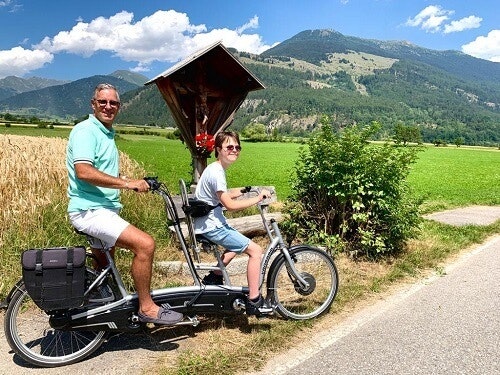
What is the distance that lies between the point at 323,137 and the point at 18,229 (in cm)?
493

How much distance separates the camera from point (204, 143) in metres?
7.92

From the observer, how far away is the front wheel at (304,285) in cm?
446

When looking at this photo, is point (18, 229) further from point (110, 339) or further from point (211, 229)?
point (211, 229)

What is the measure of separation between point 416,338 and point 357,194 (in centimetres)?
285

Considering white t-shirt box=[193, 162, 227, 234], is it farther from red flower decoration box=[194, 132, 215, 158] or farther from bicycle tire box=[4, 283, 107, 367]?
red flower decoration box=[194, 132, 215, 158]

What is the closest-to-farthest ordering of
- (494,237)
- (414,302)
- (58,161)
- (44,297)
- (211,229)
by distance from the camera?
(44,297)
(211,229)
(414,302)
(58,161)
(494,237)

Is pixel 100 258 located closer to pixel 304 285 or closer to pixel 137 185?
pixel 137 185

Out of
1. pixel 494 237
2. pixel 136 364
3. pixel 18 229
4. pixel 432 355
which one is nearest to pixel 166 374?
pixel 136 364

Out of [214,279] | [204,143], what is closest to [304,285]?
[214,279]

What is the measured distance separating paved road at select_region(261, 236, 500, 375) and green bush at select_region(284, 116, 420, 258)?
119 cm

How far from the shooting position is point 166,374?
3.43 meters

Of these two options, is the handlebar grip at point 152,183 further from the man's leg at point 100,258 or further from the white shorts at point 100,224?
the man's leg at point 100,258

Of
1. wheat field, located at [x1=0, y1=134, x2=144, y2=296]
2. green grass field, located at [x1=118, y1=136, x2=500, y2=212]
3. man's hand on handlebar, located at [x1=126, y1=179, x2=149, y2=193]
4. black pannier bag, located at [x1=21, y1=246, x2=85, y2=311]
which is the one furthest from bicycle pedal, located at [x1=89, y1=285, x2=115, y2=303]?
green grass field, located at [x1=118, y1=136, x2=500, y2=212]

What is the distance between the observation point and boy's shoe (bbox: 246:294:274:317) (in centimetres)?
422
